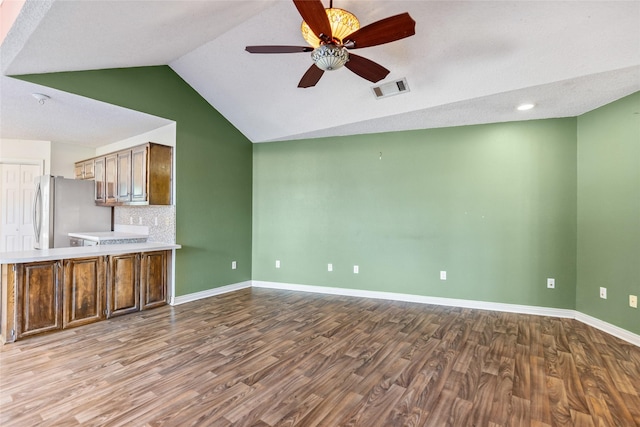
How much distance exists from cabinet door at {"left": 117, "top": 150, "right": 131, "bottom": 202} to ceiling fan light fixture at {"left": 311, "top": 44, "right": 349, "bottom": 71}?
3.28m

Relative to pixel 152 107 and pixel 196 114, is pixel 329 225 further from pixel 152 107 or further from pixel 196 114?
pixel 152 107

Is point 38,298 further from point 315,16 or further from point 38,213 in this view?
point 315,16

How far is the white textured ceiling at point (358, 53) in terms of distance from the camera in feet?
7.68

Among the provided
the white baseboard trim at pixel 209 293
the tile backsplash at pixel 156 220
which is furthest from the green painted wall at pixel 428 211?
the tile backsplash at pixel 156 220

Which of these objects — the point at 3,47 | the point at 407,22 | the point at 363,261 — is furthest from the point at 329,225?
the point at 3,47

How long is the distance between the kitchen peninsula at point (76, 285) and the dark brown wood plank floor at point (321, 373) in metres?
0.16

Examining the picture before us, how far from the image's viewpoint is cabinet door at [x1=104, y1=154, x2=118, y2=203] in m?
4.38

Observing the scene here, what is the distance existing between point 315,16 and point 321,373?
2.53m

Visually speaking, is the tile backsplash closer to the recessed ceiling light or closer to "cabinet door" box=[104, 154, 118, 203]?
"cabinet door" box=[104, 154, 118, 203]

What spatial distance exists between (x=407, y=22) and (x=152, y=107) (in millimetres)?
3266

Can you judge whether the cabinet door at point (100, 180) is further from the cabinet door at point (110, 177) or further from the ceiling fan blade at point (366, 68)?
the ceiling fan blade at point (366, 68)

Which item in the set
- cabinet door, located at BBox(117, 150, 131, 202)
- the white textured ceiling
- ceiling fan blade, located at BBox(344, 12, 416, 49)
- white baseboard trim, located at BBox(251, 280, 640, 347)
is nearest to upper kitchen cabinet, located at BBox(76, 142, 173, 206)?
cabinet door, located at BBox(117, 150, 131, 202)

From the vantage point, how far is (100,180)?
4.65 metres

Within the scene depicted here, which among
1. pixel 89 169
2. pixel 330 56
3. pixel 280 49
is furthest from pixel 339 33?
pixel 89 169
